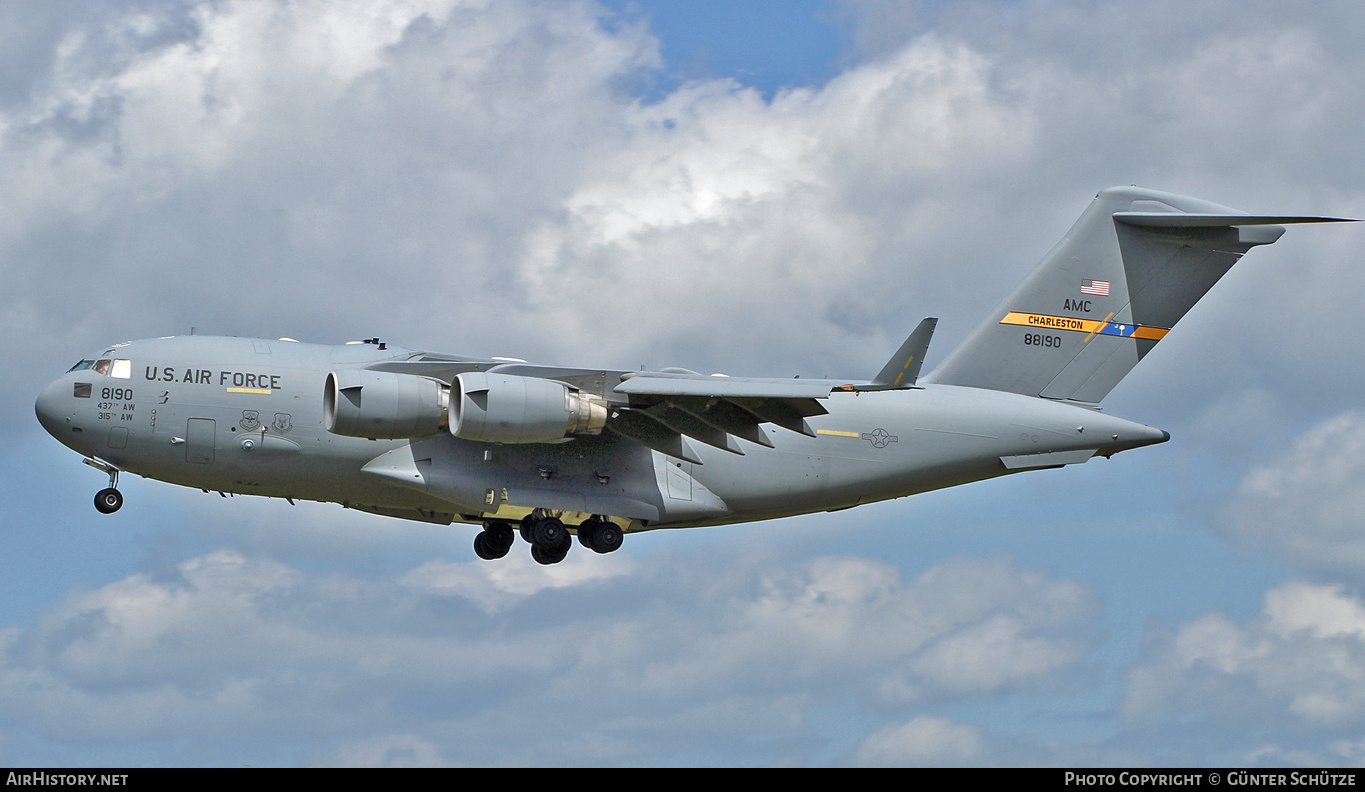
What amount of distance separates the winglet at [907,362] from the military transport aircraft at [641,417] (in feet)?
0.08

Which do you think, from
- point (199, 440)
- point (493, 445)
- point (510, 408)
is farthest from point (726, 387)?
point (199, 440)

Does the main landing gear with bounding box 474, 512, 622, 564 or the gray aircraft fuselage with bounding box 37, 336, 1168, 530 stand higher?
the gray aircraft fuselage with bounding box 37, 336, 1168, 530

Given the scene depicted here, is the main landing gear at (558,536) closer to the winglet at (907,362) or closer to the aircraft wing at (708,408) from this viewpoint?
the aircraft wing at (708,408)

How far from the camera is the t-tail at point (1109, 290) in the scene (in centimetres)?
2180

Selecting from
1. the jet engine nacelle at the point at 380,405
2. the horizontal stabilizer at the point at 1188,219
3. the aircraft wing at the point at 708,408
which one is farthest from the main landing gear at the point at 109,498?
the horizontal stabilizer at the point at 1188,219

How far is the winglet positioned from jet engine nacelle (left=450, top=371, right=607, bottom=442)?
351cm

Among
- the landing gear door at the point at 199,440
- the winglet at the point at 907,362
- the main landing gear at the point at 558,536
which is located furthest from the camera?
the main landing gear at the point at 558,536

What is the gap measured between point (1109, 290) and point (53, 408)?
527 inches

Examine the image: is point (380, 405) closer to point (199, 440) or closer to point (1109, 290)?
point (199, 440)

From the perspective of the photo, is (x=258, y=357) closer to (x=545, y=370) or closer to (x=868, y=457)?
(x=545, y=370)

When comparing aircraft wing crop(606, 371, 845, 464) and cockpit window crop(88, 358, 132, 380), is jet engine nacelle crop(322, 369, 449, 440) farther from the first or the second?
cockpit window crop(88, 358, 132, 380)

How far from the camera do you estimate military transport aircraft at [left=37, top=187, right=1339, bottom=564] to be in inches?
709

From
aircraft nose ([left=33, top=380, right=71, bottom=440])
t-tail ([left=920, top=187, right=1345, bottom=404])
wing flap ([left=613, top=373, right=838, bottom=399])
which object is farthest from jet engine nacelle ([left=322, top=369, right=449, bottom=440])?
t-tail ([left=920, top=187, right=1345, bottom=404])
